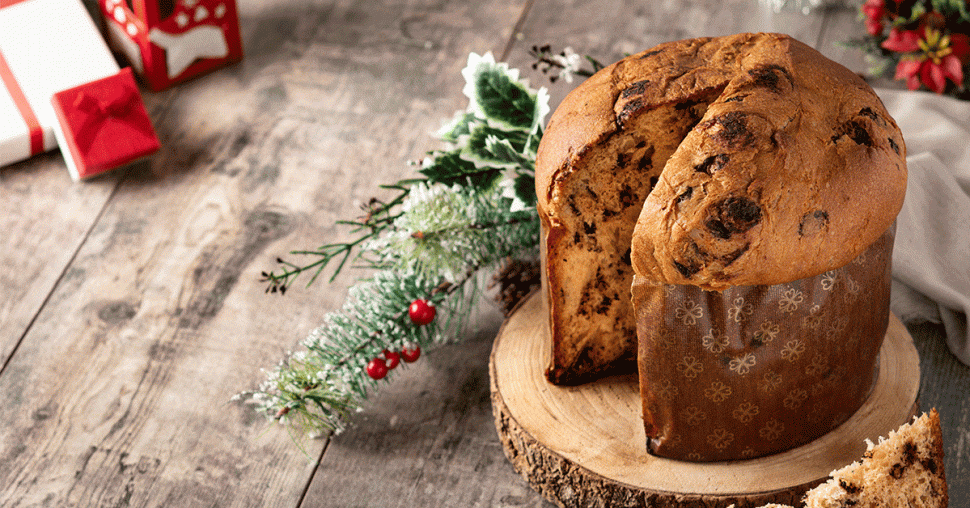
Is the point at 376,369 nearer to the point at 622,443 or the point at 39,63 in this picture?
the point at 622,443

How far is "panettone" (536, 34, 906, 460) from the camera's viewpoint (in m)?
1.14

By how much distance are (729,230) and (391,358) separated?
0.75m

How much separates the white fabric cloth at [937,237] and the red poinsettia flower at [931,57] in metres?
0.17

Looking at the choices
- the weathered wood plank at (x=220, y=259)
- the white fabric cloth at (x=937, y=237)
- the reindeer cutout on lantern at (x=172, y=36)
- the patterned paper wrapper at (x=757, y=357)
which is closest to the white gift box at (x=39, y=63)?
the reindeer cutout on lantern at (x=172, y=36)

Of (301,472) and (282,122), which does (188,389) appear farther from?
(282,122)

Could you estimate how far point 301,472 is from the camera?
1.58 m

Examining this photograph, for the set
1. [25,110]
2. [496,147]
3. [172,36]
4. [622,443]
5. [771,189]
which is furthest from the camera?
[172,36]

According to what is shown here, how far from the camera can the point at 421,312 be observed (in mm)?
1677

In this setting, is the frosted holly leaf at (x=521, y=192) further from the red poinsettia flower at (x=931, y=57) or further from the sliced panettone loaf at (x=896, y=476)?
the red poinsettia flower at (x=931, y=57)

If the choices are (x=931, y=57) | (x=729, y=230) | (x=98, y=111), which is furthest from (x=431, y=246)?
(x=931, y=57)

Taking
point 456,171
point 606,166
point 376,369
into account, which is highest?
point 606,166

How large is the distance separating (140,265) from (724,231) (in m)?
1.38

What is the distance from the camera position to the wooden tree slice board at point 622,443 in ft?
4.35

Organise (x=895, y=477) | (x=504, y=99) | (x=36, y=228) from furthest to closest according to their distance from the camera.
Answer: (x=36, y=228), (x=504, y=99), (x=895, y=477)
